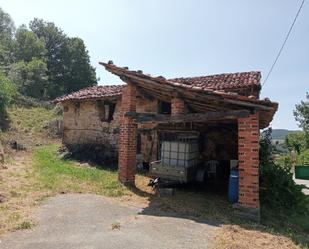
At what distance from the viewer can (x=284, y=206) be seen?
10.5m

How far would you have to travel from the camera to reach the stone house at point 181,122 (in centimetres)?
792

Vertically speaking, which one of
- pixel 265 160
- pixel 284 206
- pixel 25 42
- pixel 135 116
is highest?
pixel 25 42

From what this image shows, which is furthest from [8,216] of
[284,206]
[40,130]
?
[40,130]

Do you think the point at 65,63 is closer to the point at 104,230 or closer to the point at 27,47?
the point at 27,47

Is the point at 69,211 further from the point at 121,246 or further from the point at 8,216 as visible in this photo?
the point at 121,246

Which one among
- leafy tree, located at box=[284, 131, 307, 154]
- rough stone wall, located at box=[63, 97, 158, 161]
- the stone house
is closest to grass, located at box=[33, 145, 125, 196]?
the stone house

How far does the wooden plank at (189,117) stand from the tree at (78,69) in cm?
3653

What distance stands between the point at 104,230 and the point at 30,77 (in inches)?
1320

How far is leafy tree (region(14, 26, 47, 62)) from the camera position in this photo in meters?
44.5

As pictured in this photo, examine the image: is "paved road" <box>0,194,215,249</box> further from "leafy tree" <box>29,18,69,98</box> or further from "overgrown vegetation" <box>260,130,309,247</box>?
"leafy tree" <box>29,18,69,98</box>

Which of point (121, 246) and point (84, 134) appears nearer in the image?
point (121, 246)

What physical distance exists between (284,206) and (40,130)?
1967 cm

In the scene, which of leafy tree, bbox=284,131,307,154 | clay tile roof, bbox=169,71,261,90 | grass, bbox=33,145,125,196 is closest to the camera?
grass, bbox=33,145,125,196

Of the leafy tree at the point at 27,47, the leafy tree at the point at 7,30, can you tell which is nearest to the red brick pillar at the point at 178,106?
the leafy tree at the point at 27,47
